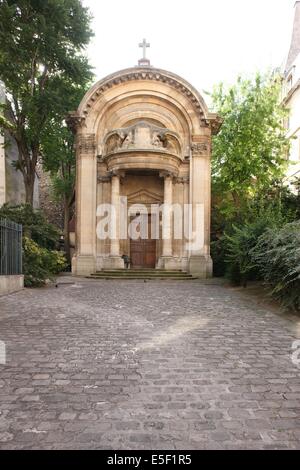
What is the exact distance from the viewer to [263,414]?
128 inches

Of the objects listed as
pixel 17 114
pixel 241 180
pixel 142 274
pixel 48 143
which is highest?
pixel 17 114

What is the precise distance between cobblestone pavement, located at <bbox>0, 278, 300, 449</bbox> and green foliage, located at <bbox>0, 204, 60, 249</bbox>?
703 centimetres

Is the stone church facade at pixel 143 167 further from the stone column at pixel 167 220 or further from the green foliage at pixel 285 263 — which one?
the green foliage at pixel 285 263

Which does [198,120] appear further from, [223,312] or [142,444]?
[142,444]

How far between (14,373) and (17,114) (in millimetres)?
17972

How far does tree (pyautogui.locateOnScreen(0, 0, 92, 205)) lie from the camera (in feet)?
27.8

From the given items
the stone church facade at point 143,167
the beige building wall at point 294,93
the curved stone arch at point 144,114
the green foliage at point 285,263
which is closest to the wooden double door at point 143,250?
the stone church facade at point 143,167

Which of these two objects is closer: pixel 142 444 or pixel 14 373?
pixel 142 444

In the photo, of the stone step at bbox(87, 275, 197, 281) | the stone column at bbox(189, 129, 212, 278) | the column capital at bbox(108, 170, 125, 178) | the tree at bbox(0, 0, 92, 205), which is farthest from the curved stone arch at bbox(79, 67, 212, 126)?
the stone step at bbox(87, 275, 197, 281)

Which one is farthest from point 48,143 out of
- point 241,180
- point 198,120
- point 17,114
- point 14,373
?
point 14,373

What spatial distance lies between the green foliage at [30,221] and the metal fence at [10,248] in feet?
6.62

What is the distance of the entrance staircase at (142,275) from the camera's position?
679 inches

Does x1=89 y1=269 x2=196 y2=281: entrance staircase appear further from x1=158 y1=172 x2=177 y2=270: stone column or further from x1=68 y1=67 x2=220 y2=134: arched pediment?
x1=68 y1=67 x2=220 y2=134: arched pediment
